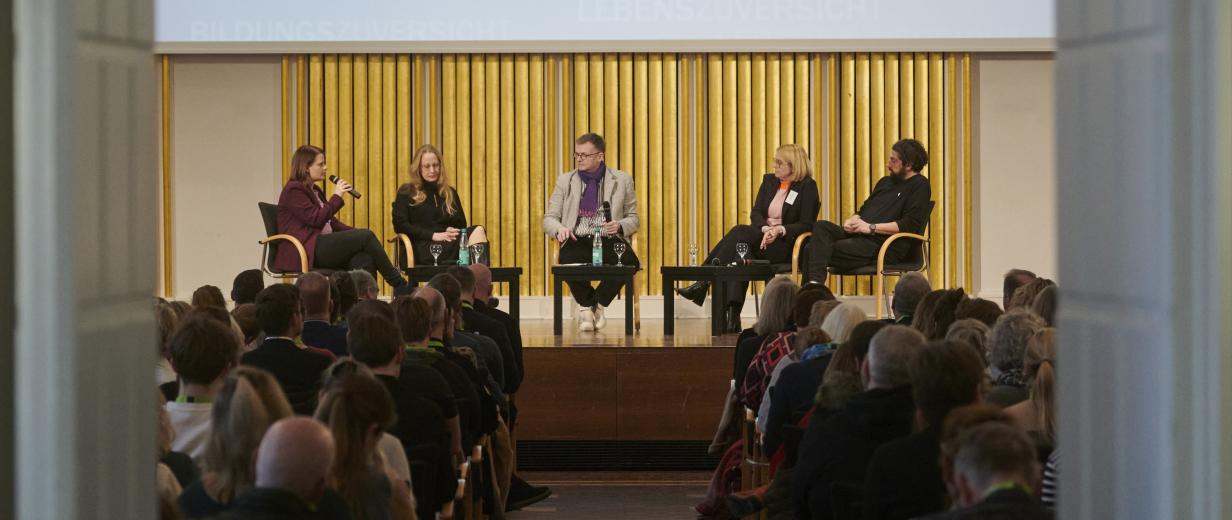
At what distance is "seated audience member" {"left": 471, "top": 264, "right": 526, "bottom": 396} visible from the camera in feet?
22.4

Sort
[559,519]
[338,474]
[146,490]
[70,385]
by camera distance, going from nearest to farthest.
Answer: [70,385] < [146,490] < [338,474] < [559,519]

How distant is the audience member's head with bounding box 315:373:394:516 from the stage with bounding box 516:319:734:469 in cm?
490

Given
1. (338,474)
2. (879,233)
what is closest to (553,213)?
(879,233)

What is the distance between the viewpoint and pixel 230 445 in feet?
9.10

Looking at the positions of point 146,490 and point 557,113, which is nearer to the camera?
point 146,490

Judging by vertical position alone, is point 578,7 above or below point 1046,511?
above

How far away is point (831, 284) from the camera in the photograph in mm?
11625

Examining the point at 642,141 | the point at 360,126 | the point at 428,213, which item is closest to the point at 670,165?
the point at 642,141

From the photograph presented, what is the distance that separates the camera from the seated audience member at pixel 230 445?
107 inches

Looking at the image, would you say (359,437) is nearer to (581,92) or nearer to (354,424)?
(354,424)

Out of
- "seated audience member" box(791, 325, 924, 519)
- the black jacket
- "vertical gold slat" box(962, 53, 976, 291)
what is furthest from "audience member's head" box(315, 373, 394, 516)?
"vertical gold slat" box(962, 53, 976, 291)

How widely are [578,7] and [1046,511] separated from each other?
923 cm

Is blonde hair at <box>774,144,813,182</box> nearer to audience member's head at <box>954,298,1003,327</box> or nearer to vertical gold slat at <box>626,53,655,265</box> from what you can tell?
vertical gold slat at <box>626,53,655,265</box>

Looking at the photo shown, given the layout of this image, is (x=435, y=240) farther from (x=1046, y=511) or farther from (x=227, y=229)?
(x=1046, y=511)
